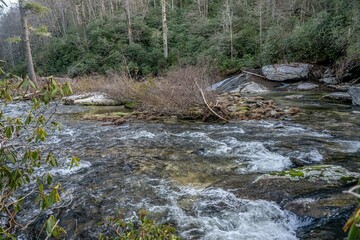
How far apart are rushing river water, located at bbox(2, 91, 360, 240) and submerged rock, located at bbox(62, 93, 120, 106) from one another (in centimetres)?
451

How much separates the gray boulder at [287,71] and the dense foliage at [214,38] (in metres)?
1.42

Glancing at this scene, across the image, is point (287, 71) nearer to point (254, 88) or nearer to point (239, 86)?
point (254, 88)

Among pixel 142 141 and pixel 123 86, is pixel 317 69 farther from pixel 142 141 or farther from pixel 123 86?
pixel 142 141

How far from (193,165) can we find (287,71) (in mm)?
13924

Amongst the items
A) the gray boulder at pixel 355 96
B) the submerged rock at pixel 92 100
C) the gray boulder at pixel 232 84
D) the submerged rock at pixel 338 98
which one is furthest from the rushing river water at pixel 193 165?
the gray boulder at pixel 232 84

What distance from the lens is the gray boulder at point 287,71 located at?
1716cm

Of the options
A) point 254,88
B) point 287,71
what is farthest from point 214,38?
point 254,88

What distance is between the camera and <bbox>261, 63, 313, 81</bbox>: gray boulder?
17.2 meters

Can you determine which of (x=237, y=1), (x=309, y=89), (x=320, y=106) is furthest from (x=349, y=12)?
(x=237, y=1)

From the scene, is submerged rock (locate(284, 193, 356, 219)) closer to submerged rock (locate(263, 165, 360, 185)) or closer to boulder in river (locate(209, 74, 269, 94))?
submerged rock (locate(263, 165, 360, 185))

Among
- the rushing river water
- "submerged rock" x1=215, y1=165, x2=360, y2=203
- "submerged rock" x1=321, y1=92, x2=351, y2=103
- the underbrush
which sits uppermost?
the underbrush

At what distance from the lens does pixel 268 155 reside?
596 cm

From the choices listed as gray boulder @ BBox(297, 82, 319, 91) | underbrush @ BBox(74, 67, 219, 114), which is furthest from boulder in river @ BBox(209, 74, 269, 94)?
underbrush @ BBox(74, 67, 219, 114)

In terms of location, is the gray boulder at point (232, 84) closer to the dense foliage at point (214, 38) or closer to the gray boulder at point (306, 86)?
the dense foliage at point (214, 38)
